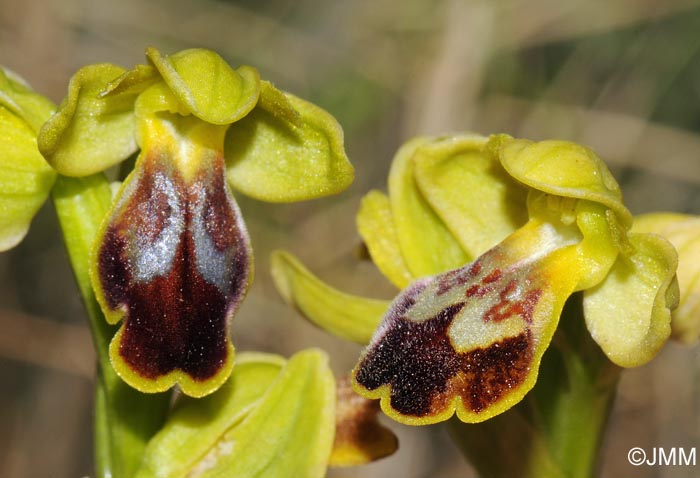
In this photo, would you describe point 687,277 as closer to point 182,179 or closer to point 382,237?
point 382,237

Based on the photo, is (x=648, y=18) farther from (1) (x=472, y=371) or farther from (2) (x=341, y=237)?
(1) (x=472, y=371)

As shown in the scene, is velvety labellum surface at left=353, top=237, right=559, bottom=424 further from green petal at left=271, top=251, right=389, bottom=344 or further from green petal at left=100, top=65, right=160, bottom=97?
green petal at left=100, top=65, right=160, bottom=97

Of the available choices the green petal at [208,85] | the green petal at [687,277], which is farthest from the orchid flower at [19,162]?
the green petal at [687,277]

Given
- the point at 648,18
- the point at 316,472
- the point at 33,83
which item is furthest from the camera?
the point at 648,18

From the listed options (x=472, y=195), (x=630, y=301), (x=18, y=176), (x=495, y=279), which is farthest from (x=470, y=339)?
(x=18, y=176)

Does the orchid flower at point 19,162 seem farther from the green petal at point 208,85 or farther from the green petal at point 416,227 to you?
the green petal at point 416,227

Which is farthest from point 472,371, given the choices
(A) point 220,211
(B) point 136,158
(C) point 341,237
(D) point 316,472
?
(C) point 341,237

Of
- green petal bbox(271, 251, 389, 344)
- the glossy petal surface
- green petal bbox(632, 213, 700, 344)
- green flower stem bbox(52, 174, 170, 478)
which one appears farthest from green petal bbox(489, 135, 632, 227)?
green flower stem bbox(52, 174, 170, 478)
